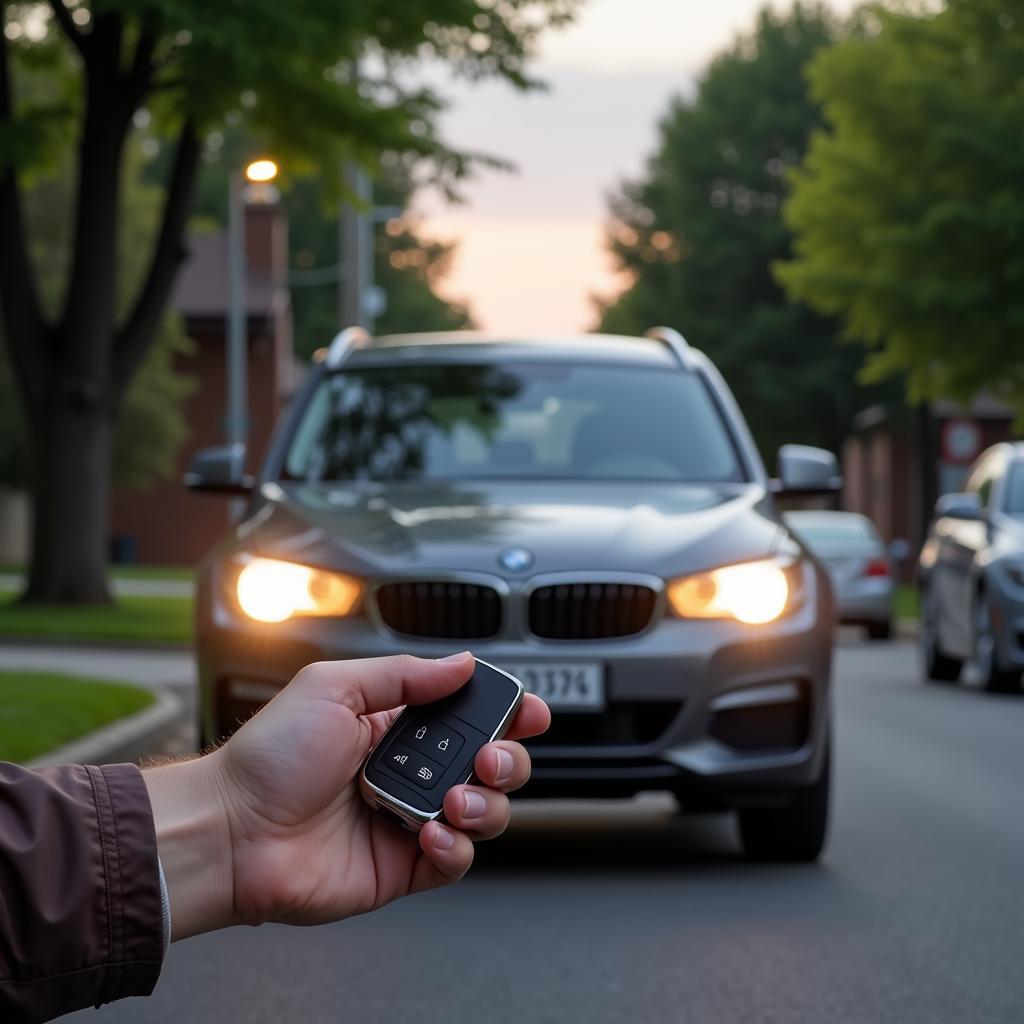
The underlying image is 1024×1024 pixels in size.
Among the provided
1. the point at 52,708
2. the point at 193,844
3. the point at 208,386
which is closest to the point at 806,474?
the point at 52,708

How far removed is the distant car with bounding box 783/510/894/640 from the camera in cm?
2472

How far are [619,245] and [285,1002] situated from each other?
58.2m

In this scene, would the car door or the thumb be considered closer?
the thumb

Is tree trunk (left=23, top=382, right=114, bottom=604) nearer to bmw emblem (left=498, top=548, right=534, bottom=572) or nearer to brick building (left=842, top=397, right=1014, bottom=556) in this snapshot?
bmw emblem (left=498, top=548, right=534, bottom=572)

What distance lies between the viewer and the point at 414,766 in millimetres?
2832

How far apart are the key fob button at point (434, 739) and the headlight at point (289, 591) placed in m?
4.21

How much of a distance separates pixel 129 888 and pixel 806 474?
6.48 meters

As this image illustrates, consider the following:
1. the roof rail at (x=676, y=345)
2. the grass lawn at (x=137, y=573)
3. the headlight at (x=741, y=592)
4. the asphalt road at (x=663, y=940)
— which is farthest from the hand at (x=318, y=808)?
the grass lawn at (x=137, y=573)

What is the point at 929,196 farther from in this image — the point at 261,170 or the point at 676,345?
the point at 261,170

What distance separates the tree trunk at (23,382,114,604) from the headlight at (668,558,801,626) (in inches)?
692

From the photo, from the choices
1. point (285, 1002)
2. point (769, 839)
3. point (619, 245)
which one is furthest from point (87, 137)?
point (619, 245)

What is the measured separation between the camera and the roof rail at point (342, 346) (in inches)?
353

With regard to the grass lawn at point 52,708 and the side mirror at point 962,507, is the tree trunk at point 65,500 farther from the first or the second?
the side mirror at point 962,507

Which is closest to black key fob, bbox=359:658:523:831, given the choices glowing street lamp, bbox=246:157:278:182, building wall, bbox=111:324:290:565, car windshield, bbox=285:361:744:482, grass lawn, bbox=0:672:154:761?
glowing street lamp, bbox=246:157:278:182
